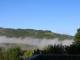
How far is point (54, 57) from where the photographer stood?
55.8 ft

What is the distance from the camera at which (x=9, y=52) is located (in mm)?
61375

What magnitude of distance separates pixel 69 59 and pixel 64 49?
1281cm

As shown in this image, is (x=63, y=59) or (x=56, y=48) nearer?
(x=63, y=59)

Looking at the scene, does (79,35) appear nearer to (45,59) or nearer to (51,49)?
(51,49)

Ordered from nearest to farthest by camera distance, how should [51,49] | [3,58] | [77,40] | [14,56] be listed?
[51,49] < [77,40] < [3,58] < [14,56]

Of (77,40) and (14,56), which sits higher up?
(77,40)

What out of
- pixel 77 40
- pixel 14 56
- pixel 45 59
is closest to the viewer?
pixel 45 59

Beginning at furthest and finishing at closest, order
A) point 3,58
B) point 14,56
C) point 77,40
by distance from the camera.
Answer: point 14,56 < point 3,58 < point 77,40

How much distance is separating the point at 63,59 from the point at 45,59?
1.41 metres

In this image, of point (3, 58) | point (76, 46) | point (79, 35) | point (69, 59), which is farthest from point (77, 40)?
point (69, 59)

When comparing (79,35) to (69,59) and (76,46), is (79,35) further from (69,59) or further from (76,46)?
(69,59)

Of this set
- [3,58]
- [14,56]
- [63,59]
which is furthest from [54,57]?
[14,56]

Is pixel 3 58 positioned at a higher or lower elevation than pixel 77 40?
lower

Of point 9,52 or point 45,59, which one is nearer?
point 45,59
